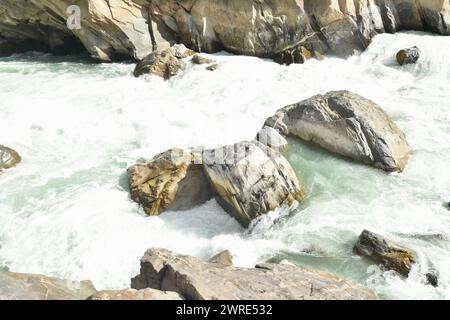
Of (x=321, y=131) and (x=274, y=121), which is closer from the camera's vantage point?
(x=321, y=131)

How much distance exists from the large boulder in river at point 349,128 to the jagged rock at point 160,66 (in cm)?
743

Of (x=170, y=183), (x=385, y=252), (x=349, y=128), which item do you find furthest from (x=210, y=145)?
(x=385, y=252)

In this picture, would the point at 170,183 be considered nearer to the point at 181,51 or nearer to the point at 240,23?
the point at 181,51

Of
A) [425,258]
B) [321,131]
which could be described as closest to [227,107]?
[321,131]

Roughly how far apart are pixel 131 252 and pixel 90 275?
3.34 ft

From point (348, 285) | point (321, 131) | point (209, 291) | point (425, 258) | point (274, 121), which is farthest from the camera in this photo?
point (274, 121)

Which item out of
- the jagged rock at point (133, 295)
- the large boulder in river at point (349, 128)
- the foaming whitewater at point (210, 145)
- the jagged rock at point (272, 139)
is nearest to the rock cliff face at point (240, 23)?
the foaming whitewater at point (210, 145)

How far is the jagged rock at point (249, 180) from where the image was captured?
1045 centimetres

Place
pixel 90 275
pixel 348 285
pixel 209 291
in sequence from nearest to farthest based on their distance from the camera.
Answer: pixel 209 291, pixel 348 285, pixel 90 275

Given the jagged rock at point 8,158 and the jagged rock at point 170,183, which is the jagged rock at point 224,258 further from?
the jagged rock at point 8,158

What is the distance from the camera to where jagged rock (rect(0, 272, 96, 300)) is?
631 centimetres

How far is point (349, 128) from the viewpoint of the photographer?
12383 mm

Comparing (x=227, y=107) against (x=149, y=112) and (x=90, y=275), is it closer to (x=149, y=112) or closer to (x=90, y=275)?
(x=149, y=112)

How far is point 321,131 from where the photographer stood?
1295 cm
